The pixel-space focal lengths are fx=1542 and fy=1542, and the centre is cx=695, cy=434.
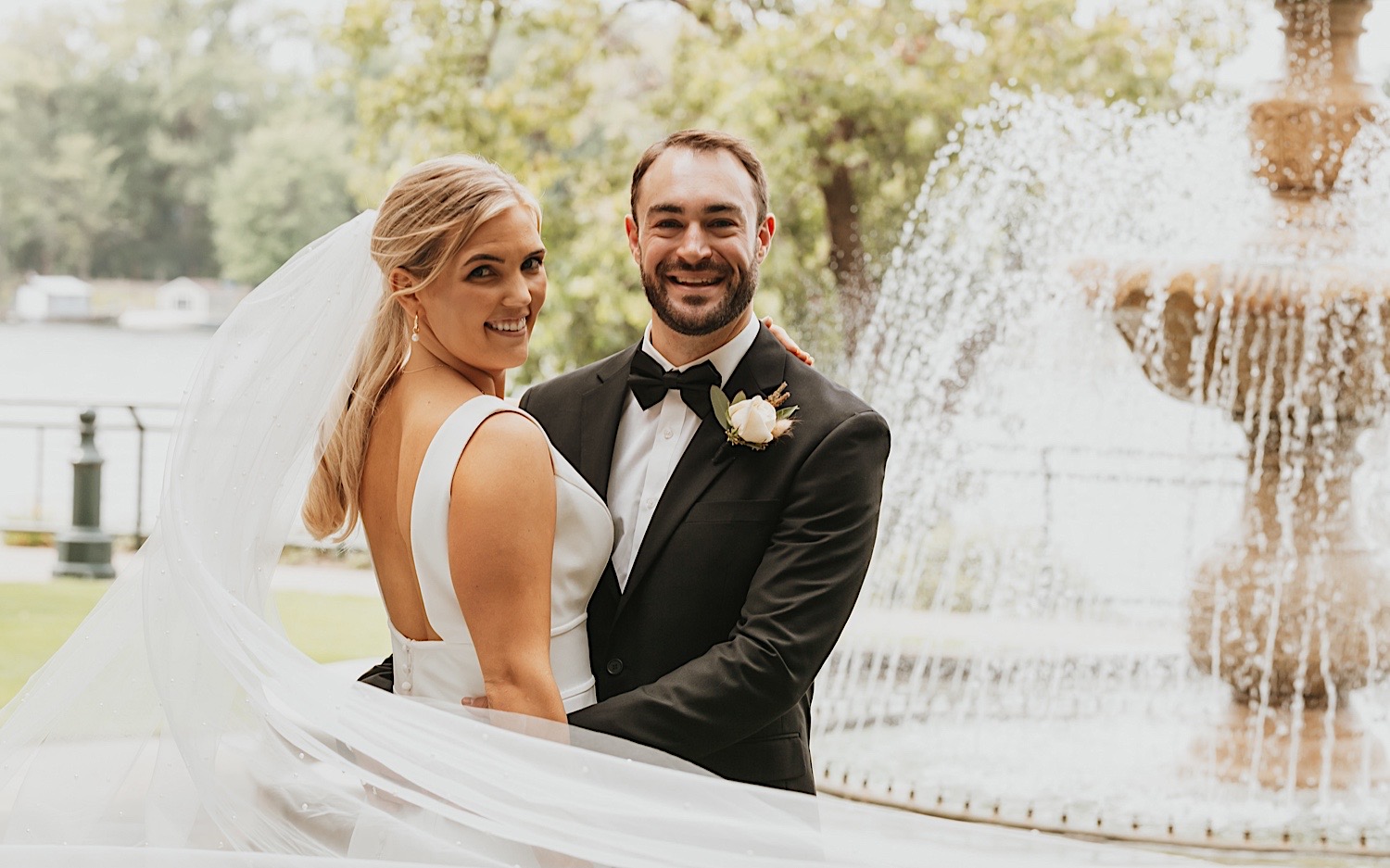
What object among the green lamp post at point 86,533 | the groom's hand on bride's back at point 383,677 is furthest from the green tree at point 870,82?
the groom's hand on bride's back at point 383,677

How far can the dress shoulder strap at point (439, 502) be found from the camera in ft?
8.48

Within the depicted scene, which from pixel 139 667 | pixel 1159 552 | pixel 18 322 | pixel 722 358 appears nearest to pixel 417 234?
pixel 722 358

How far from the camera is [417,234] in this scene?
2734 mm

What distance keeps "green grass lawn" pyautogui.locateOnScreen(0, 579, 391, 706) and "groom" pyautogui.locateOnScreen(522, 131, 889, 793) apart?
18.3 feet

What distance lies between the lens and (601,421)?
326 centimetres

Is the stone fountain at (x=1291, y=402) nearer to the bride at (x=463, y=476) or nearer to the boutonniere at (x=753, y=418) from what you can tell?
the boutonniere at (x=753, y=418)

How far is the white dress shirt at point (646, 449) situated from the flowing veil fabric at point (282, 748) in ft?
1.76

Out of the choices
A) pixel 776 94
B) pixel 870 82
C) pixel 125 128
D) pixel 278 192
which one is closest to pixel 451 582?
pixel 776 94

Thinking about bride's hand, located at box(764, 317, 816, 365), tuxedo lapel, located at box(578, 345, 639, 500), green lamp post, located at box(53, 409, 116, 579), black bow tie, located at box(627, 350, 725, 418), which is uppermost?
bride's hand, located at box(764, 317, 816, 365)

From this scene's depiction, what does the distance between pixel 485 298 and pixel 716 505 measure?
613mm

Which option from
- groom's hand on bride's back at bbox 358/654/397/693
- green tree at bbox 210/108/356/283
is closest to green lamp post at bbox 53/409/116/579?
green tree at bbox 210/108/356/283

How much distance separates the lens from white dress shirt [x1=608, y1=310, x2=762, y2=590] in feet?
10.1

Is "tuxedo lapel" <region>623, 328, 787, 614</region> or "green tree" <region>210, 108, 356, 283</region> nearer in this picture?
"tuxedo lapel" <region>623, 328, 787, 614</region>

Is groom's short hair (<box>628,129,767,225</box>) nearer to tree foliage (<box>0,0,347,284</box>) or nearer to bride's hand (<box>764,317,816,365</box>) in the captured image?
bride's hand (<box>764,317,816,365</box>)
